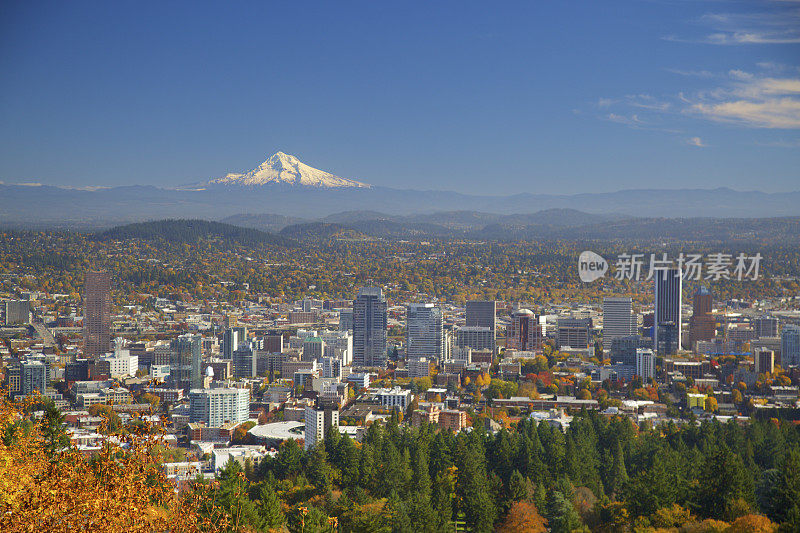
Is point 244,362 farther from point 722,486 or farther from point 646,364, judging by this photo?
point 722,486

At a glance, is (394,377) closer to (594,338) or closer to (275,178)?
(594,338)

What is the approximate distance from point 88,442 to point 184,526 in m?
11.7

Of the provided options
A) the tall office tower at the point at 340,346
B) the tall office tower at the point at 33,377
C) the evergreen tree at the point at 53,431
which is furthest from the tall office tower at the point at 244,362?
the evergreen tree at the point at 53,431

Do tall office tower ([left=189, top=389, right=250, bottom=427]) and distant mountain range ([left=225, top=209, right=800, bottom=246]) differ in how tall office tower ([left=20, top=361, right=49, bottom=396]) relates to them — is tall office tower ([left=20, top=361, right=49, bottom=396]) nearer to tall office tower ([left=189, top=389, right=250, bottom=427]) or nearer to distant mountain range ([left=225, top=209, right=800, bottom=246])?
tall office tower ([left=189, top=389, right=250, bottom=427])

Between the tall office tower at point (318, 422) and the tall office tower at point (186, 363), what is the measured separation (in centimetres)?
615

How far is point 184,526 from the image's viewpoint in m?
3.46

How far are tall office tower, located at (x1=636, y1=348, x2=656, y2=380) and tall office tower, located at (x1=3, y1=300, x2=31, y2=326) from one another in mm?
17738

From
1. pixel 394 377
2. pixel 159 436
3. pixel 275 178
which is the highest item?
pixel 275 178

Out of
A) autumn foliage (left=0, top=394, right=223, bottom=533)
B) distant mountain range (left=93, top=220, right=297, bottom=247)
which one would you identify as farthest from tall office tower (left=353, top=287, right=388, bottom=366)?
autumn foliage (left=0, top=394, right=223, bottom=533)

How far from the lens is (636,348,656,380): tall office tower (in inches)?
871

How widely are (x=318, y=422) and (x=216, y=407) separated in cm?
327

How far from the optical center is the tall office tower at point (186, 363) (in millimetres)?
20969

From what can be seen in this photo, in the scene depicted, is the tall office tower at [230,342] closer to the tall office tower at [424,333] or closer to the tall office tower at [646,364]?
the tall office tower at [424,333]

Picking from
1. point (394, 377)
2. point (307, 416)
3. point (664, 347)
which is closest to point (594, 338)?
point (664, 347)
